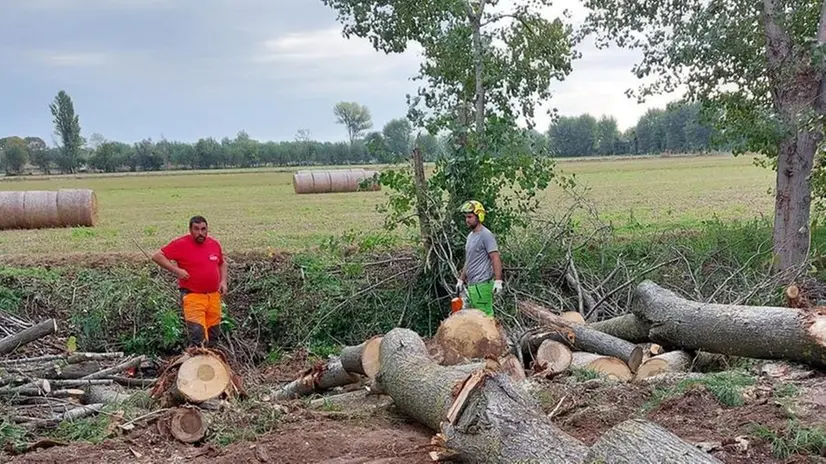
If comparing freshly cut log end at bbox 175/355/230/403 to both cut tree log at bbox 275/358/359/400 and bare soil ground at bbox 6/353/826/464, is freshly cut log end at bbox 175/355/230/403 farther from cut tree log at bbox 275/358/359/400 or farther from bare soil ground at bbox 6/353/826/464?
cut tree log at bbox 275/358/359/400

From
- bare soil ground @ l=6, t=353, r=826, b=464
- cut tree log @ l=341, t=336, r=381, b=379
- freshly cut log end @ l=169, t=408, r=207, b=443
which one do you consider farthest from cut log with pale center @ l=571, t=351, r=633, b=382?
freshly cut log end @ l=169, t=408, r=207, b=443

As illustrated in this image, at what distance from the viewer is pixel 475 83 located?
1559 cm

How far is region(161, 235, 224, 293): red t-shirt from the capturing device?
805 cm

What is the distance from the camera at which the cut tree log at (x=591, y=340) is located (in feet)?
22.4

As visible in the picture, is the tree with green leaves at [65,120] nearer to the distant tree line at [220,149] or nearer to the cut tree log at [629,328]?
the distant tree line at [220,149]

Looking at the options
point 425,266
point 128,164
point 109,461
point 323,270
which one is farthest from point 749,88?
point 128,164

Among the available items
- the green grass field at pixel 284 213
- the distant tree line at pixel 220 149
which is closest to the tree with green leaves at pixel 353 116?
the distant tree line at pixel 220 149

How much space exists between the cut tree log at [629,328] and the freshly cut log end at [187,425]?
4156mm

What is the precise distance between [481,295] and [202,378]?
10.5 ft

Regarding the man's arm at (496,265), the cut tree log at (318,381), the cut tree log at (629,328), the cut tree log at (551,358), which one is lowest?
the cut tree log at (318,381)

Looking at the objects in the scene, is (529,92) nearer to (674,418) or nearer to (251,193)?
(674,418)

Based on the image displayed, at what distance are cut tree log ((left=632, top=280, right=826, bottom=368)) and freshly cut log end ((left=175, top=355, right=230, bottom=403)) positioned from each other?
3.97m

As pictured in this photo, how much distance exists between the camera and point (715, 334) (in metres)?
6.32

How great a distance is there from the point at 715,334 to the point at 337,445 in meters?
3.39
